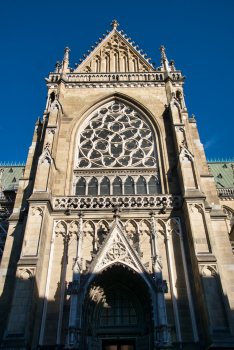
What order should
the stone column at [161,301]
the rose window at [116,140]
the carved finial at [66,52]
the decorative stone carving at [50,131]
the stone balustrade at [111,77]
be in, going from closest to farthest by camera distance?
the stone column at [161,301]
the decorative stone carving at [50,131]
the rose window at [116,140]
the stone balustrade at [111,77]
the carved finial at [66,52]

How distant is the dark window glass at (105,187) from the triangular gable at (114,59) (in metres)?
9.16

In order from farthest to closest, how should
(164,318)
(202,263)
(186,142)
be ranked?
(186,142) → (202,263) → (164,318)

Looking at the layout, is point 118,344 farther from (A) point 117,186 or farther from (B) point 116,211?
(A) point 117,186

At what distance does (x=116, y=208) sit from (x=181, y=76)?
10.8 m

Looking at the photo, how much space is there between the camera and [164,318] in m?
9.79

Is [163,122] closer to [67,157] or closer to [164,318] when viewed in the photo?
[67,157]

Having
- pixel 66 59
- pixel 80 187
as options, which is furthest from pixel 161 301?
pixel 66 59

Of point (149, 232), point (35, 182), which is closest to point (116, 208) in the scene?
point (149, 232)

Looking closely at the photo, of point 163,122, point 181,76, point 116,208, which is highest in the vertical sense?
point 181,76

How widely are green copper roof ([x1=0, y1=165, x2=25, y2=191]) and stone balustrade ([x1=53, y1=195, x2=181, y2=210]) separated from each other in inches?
599

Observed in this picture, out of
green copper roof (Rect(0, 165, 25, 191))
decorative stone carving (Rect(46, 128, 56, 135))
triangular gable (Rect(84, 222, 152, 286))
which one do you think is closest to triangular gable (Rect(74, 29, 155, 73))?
decorative stone carving (Rect(46, 128, 56, 135))

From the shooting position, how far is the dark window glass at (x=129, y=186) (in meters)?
14.7

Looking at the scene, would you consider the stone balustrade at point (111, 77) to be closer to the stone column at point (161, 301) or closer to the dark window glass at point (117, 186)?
the dark window glass at point (117, 186)

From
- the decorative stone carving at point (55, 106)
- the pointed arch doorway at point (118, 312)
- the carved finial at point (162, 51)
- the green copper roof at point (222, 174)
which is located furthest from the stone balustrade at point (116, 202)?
the green copper roof at point (222, 174)
